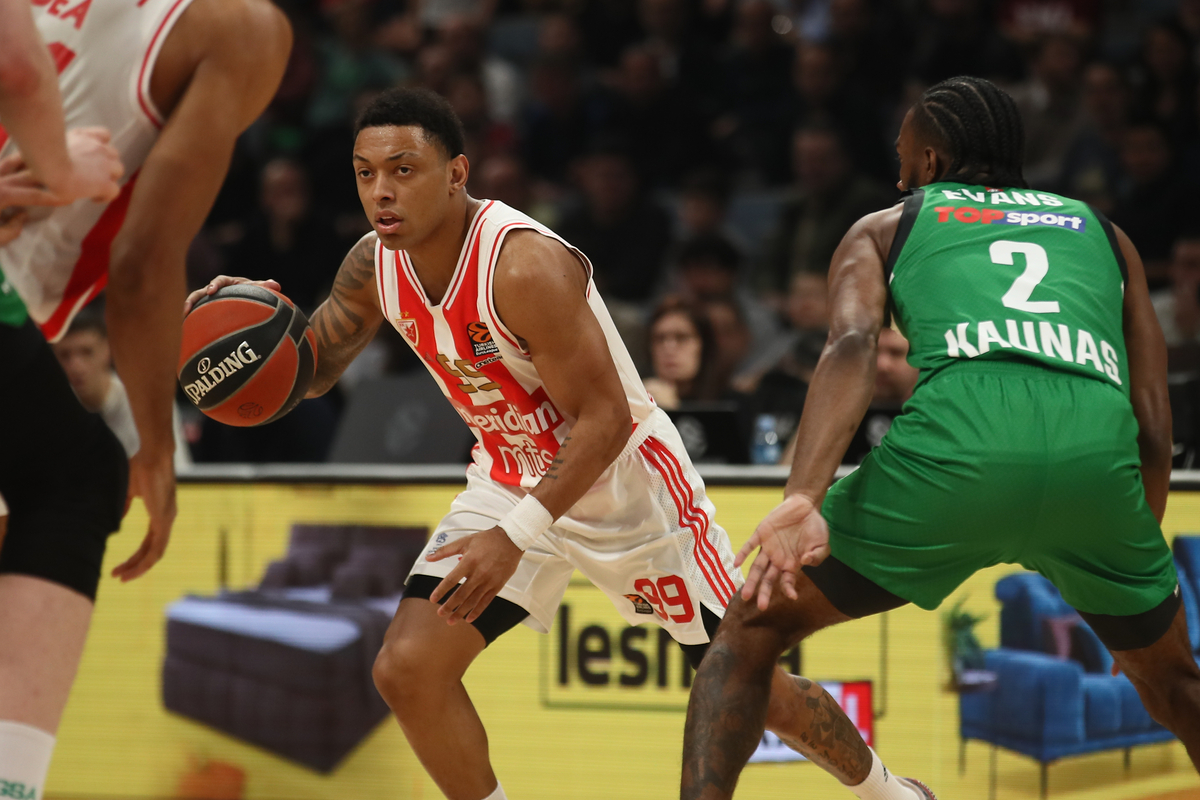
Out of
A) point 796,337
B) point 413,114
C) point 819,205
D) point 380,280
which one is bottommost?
point 380,280

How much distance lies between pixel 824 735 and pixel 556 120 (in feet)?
21.9

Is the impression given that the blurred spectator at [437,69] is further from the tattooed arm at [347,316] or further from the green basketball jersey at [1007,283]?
the green basketball jersey at [1007,283]

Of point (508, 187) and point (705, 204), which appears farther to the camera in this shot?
point (508, 187)

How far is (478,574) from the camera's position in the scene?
2.83 metres

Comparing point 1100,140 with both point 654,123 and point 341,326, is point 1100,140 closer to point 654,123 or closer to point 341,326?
point 654,123

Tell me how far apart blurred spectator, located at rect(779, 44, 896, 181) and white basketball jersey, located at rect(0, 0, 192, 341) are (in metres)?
5.65

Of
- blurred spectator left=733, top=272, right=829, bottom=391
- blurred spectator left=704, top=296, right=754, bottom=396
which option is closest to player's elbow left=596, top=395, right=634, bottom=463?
blurred spectator left=733, top=272, right=829, bottom=391

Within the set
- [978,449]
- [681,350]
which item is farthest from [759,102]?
[978,449]

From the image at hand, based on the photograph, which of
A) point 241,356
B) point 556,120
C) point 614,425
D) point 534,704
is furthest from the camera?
point 556,120

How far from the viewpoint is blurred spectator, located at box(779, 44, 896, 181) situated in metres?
7.96

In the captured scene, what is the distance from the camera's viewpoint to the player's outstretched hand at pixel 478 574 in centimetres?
283

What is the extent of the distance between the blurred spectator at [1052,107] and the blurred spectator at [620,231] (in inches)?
90.5

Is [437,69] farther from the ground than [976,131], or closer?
farther from the ground

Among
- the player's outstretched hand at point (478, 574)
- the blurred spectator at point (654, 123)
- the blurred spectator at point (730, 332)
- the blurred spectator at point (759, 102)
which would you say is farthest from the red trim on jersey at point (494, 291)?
the blurred spectator at point (759, 102)
